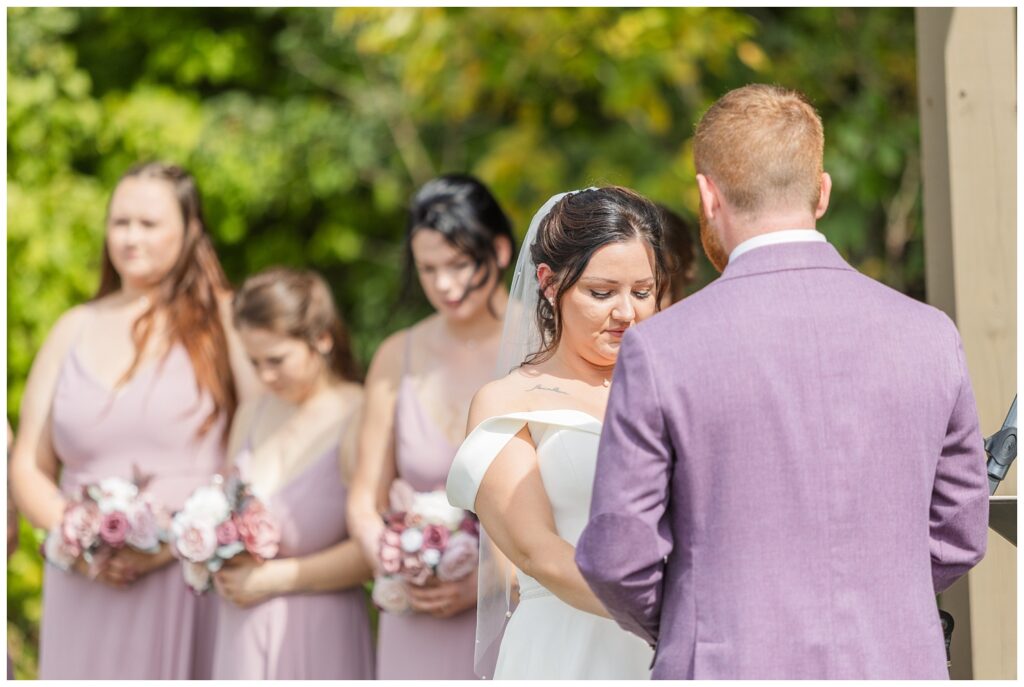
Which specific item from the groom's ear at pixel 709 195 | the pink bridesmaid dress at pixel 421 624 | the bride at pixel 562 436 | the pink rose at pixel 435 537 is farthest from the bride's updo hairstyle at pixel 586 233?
the pink bridesmaid dress at pixel 421 624

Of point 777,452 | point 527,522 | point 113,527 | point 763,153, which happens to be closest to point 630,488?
A: point 777,452

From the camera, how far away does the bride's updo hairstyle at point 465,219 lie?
4.47 metres

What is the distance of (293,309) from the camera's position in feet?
15.6

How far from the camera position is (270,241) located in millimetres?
9180

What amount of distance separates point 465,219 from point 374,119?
475 cm

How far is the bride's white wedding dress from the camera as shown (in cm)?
290

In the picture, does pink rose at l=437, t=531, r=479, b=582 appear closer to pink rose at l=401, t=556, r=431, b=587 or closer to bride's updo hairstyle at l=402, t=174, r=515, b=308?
pink rose at l=401, t=556, r=431, b=587

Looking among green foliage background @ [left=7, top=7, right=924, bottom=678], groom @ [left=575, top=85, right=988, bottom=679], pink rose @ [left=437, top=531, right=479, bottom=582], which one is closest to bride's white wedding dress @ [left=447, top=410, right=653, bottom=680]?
groom @ [left=575, top=85, right=988, bottom=679]

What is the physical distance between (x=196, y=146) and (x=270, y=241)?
0.91 metres

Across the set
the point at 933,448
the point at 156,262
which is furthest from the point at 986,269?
the point at 156,262

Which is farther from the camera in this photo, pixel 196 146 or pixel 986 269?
pixel 196 146

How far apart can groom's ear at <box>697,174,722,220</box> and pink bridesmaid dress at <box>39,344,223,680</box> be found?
3005mm

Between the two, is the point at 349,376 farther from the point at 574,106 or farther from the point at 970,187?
the point at 574,106

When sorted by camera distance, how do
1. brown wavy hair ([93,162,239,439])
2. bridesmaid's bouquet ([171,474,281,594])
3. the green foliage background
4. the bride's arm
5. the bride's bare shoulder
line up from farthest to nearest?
1. the green foliage background
2. brown wavy hair ([93,162,239,439])
3. bridesmaid's bouquet ([171,474,281,594])
4. the bride's bare shoulder
5. the bride's arm
